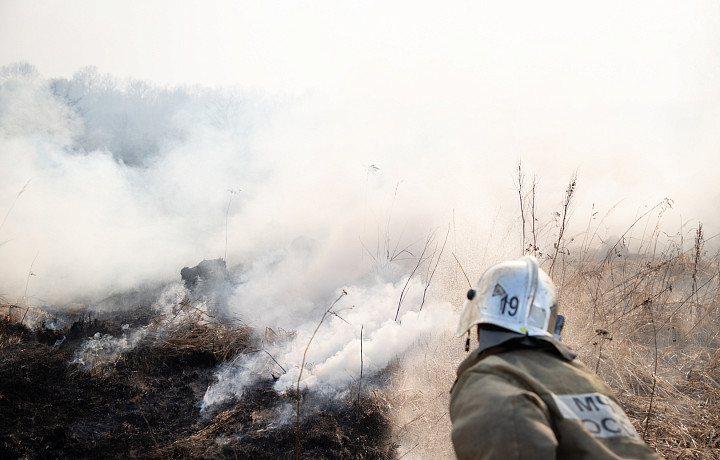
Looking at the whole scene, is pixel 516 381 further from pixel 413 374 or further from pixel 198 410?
pixel 198 410

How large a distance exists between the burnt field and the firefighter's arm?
81.0 inches

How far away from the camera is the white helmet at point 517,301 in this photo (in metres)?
1.71

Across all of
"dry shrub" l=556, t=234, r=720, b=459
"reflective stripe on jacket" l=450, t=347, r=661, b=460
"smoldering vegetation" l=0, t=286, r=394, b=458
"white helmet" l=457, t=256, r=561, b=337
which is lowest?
"smoldering vegetation" l=0, t=286, r=394, b=458

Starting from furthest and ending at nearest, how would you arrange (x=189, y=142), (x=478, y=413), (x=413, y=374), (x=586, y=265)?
(x=189, y=142) → (x=586, y=265) → (x=413, y=374) → (x=478, y=413)

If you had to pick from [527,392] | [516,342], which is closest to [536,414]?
[527,392]

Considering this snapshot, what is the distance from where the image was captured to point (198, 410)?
159 inches

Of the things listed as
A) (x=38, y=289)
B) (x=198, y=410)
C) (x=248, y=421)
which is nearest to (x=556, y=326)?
(x=248, y=421)

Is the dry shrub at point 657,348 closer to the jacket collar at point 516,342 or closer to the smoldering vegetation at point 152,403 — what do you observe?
the jacket collar at point 516,342

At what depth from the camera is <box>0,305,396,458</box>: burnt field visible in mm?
3445

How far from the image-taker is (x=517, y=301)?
174cm

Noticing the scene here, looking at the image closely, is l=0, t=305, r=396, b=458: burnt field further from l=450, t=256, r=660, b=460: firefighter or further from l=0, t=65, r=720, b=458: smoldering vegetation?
l=450, t=256, r=660, b=460: firefighter

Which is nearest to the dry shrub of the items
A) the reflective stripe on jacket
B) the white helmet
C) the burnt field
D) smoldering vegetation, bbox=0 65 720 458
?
smoldering vegetation, bbox=0 65 720 458

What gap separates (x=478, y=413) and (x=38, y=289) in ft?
26.4

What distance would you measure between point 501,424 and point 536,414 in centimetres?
12
